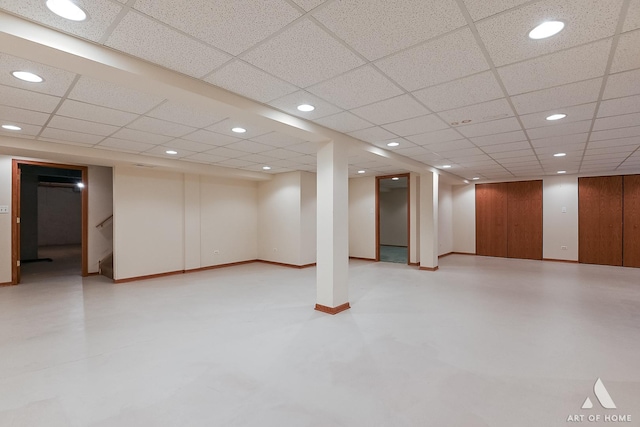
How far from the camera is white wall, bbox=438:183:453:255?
9344mm

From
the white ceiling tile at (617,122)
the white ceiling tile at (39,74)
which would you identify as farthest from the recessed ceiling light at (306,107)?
the white ceiling tile at (617,122)

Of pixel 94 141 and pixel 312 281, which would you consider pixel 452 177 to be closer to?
pixel 312 281

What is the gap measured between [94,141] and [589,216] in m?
11.7

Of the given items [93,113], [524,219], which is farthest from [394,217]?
[93,113]

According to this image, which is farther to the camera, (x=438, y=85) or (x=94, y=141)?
(x=94, y=141)

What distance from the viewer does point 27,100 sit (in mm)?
2951

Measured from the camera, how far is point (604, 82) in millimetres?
2559

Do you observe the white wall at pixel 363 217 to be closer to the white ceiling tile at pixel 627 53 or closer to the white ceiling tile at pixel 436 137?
the white ceiling tile at pixel 436 137

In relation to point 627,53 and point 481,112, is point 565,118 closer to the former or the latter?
point 481,112

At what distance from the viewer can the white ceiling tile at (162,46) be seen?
184cm

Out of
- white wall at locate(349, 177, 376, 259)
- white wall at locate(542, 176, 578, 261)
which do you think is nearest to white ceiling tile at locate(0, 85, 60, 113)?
white wall at locate(349, 177, 376, 259)

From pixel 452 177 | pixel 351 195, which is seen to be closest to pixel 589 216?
pixel 452 177

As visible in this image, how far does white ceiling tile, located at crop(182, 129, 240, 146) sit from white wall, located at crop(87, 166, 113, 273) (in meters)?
3.88

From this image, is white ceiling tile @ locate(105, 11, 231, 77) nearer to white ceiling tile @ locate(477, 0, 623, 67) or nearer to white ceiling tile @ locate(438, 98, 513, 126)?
white ceiling tile @ locate(477, 0, 623, 67)
